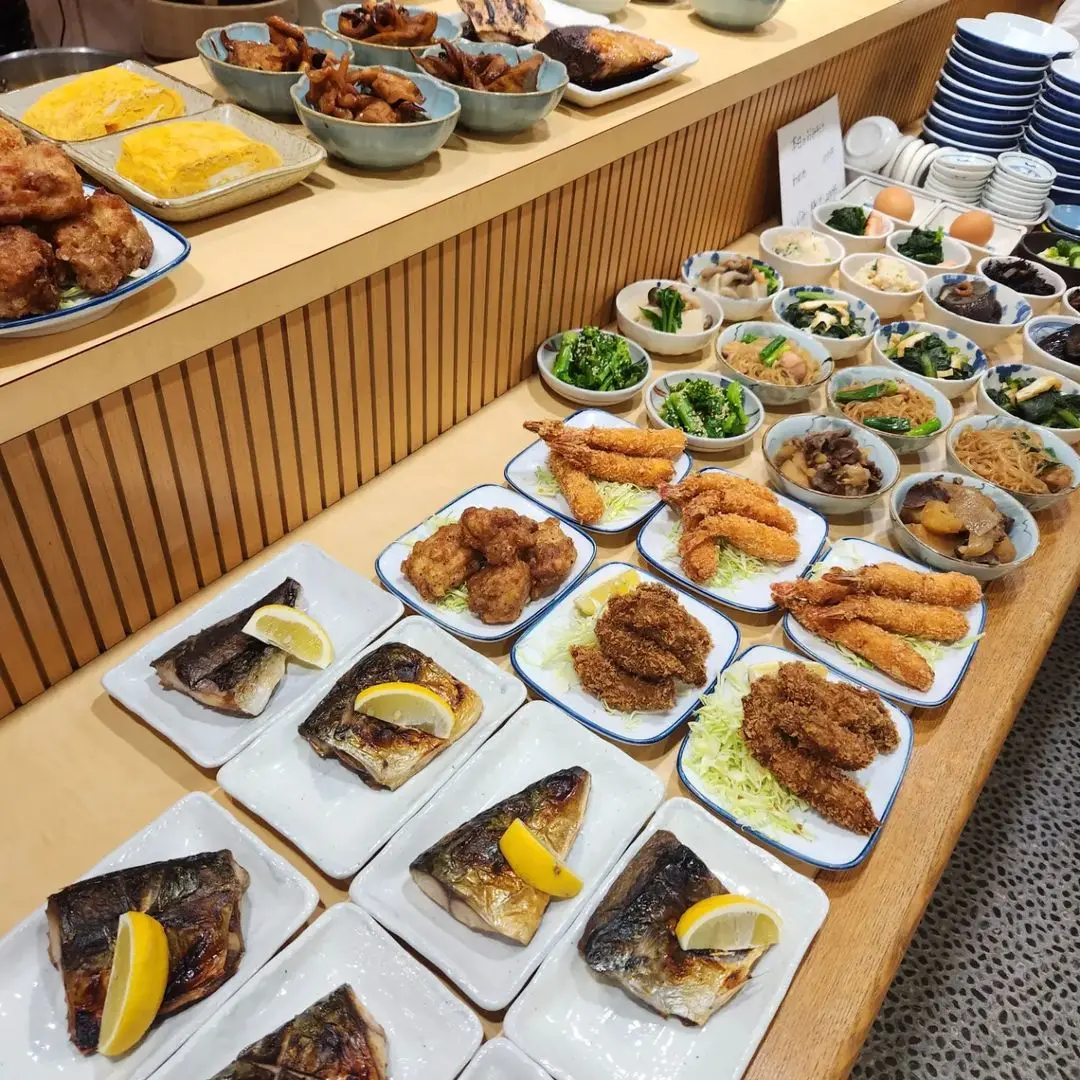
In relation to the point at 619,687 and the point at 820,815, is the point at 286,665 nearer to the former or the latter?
the point at 619,687

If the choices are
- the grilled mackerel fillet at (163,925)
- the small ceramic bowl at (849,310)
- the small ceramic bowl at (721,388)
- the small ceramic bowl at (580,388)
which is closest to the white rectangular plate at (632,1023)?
the grilled mackerel fillet at (163,925)

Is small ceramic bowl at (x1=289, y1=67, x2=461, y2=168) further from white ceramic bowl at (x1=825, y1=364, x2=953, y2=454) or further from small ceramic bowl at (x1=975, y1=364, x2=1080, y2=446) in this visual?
small ceramic bowl at (x1=975, y1=364, x2=1080, y2=446)

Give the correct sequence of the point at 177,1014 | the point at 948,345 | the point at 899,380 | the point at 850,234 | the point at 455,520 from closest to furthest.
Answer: the point at 177,1014 → the point at 455,520 → the point at 899,380 → the point at 948,345 → the point at 850,234

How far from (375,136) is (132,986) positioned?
5.81 ft

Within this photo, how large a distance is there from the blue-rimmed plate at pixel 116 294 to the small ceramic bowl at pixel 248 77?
567 mm

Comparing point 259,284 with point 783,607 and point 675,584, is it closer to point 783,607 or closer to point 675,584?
point 675,584

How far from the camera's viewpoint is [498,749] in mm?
1930

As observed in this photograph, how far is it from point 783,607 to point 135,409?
155cm

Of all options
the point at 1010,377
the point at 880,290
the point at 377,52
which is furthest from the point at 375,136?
the point at 1010,377

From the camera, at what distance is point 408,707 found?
6.11ft

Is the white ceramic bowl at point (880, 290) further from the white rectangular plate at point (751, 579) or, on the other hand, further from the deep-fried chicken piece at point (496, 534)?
the deep-fried chicken piece at point (496, 534)

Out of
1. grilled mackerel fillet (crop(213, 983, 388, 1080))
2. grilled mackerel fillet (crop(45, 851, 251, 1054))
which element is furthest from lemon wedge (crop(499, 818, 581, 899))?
grilled mackerel fillet (crop(45, 851, 251, 1054))

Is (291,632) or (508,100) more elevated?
(508,100)

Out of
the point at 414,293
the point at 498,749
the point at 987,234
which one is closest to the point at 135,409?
the point at 414,293
